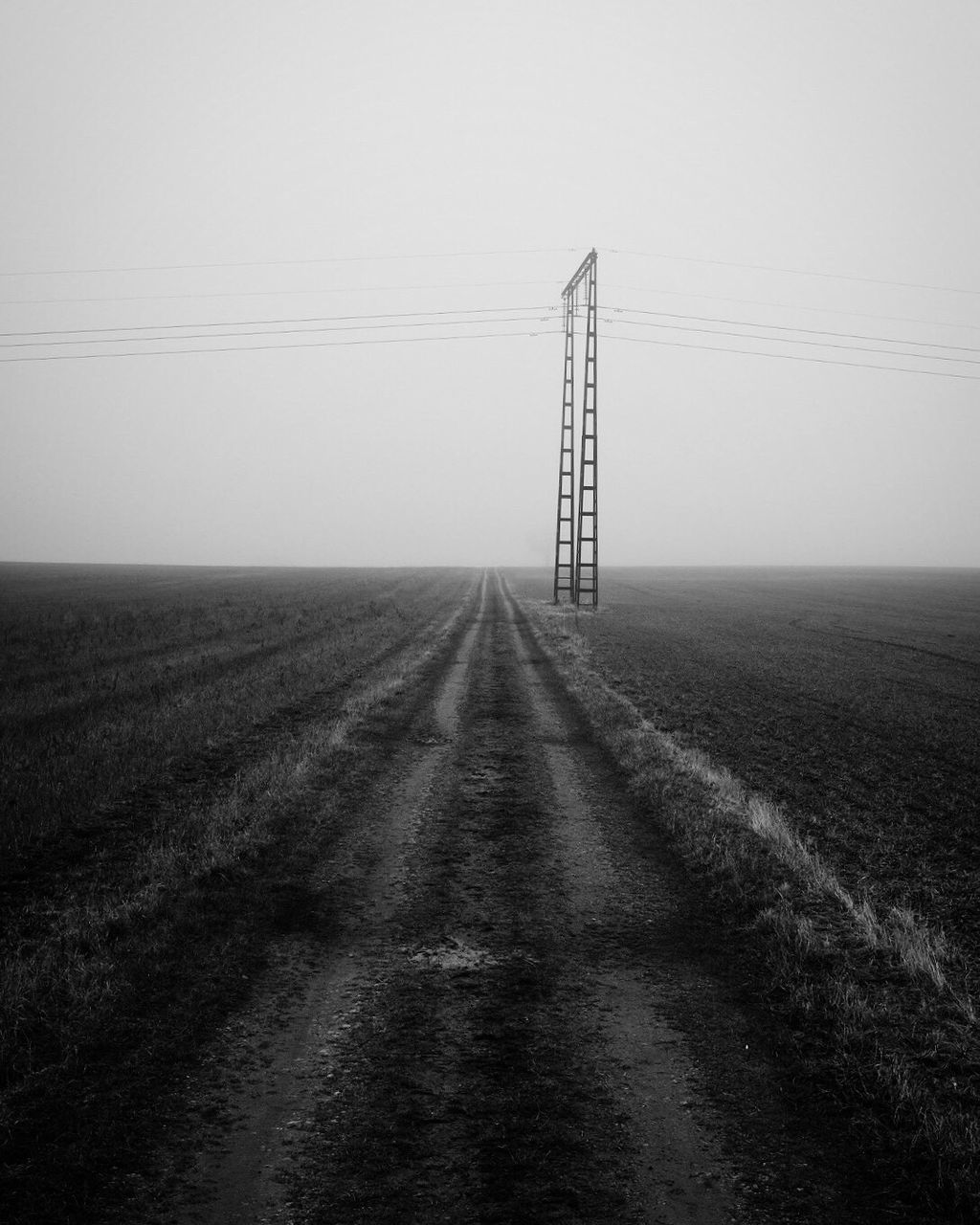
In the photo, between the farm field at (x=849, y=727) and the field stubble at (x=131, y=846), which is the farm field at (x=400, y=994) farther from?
the farm field at (x=849, y=727)

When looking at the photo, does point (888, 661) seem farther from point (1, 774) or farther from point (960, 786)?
point (1, 774)

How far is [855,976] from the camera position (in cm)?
508

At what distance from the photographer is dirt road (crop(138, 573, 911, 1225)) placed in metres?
3.10

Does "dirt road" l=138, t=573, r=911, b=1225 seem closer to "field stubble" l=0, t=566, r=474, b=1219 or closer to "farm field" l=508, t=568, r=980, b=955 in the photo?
"field stubble" l=0, t=566, r=474, b=1219

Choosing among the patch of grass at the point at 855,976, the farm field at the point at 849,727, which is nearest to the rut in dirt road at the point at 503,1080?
the patch of grass at the point at 855,976

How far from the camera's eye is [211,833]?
7547mm

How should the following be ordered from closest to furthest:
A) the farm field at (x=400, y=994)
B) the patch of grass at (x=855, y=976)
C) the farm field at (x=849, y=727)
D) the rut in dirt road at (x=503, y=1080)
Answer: the rut in dirt road at (x=503, y=1080), the farm field at (x=400, y=994), the patch of grass at (x=855, y=976), the farm field at (x=849, y=727)

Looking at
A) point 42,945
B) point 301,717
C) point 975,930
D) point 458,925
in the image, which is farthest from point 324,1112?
point 301,717

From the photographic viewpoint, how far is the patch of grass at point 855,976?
11.9ft

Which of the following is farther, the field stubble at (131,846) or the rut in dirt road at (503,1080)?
the field stubble at (131,846)

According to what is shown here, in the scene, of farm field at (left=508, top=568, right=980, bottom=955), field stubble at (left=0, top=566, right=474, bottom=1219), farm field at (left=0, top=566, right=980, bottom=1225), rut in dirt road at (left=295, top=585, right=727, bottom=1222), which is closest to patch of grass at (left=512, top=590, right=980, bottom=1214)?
farm field at (left=0, top=566, right=980, bottom=1225)

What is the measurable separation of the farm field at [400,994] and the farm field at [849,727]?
0.50 ft

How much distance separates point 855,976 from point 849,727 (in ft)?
33.0

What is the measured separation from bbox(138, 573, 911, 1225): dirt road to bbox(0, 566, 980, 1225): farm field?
0.06ft
